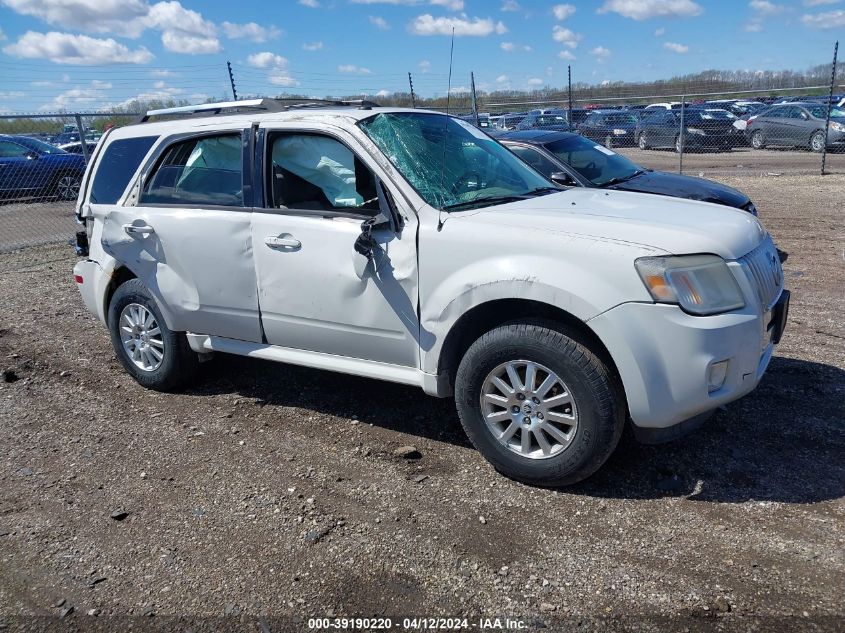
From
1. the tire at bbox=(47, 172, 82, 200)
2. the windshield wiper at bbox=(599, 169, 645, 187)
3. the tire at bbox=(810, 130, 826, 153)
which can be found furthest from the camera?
the tire at bbox=(810, 130, 826, 153)

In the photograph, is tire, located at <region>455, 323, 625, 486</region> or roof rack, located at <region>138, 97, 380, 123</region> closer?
tire, located at <region>455, 323, 625, 486</region>

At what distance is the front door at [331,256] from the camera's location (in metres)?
3.86

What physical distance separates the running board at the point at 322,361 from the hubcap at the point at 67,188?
12995mm

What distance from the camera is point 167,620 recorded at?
9.33ft

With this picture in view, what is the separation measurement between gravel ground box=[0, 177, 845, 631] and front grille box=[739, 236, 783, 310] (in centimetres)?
91

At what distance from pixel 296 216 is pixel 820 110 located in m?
22.1

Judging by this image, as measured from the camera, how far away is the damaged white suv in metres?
3.25

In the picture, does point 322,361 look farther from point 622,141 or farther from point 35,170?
point 622,141

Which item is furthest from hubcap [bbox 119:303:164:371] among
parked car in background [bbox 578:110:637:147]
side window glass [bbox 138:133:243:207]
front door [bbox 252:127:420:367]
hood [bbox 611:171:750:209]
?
parked car in background [bbox 578:110:637:147]

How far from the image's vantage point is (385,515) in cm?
352

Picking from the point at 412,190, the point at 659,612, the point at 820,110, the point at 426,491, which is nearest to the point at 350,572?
the point at 426,491

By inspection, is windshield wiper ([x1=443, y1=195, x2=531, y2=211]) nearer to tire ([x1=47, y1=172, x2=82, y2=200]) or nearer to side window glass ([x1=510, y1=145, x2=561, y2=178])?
side window glass ([x1=510, y1=145, x2=561, y2=178])

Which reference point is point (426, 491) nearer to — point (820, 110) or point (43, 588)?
point (43, 588)

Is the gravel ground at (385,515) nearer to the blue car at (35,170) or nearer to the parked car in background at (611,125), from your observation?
the blue car at (35,170)
